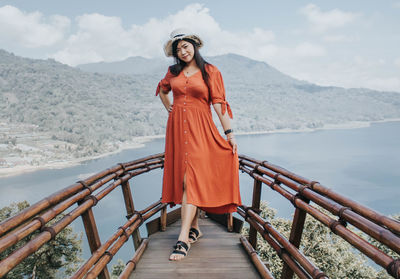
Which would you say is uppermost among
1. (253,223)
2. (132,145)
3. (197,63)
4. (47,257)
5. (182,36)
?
(182,36)

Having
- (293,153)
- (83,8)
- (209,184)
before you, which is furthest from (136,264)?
(83,8)

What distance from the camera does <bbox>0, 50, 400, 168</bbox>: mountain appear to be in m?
Answer: 76.6

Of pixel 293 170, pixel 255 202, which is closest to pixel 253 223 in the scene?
pixel 255 202

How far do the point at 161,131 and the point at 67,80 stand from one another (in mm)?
39921

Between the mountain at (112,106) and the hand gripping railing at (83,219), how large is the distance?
2708 inches

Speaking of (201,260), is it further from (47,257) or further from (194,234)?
(47,257)

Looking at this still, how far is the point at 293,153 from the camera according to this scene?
238 feet

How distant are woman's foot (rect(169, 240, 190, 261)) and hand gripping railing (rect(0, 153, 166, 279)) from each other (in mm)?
213

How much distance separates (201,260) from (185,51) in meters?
1.27

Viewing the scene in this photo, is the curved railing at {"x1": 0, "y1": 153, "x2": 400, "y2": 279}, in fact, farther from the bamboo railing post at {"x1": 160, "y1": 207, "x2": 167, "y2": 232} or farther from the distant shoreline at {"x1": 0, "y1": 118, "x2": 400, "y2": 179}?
the distant shoreline at {"x1": 0, "y1": 118, "x2": 400, "y2": 179}

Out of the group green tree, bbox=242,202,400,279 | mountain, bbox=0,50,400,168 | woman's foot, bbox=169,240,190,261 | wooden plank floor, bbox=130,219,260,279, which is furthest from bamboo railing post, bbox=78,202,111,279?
mountain, bbox=0,50,400,168

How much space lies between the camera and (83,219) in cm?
135

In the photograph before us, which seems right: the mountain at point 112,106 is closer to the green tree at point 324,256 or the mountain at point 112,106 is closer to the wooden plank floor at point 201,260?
the green tree at point 324,256

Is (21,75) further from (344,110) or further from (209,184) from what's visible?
(344,110)
